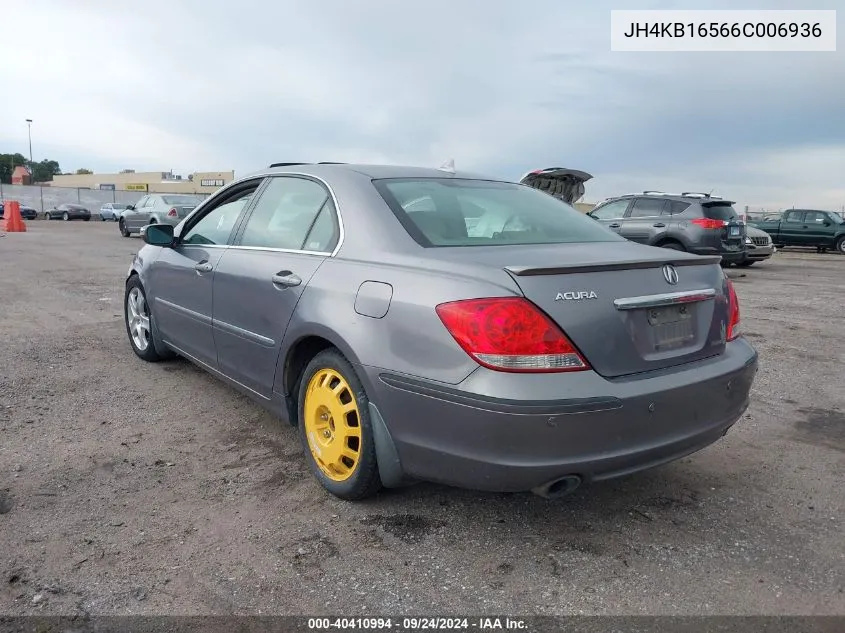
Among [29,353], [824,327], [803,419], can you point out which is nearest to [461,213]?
[803,419]

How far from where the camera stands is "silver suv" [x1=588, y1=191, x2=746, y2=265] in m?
12.4

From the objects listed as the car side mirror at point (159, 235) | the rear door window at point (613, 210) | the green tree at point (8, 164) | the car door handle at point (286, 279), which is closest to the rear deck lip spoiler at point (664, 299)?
the car door handle at point (286, 279)

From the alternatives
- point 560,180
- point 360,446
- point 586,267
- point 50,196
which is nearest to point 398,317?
point 360,446

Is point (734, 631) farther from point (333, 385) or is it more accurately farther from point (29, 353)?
point (29, 353)

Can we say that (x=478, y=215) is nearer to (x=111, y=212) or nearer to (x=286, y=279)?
(x=286, y=279)

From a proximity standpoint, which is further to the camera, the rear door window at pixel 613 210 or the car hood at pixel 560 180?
the rear door window at pixel 613 210

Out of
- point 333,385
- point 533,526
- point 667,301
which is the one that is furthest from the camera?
point 333,385

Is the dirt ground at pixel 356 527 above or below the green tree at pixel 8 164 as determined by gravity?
below

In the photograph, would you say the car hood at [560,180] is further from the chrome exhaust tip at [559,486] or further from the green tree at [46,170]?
the green tree at [46,170]

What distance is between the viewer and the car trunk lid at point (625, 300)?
2326 mm

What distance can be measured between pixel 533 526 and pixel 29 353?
179 inches

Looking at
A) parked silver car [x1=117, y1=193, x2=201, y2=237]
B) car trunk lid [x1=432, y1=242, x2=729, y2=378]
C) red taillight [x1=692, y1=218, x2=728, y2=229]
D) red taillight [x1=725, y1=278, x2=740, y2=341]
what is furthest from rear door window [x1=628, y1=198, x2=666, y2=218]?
parked silver car [x1=117, y1=193, x2=201, y2=237]

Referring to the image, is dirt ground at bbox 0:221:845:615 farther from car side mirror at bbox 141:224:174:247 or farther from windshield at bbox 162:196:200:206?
windshield at bbox 162:196:200:206

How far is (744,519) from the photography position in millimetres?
2828
